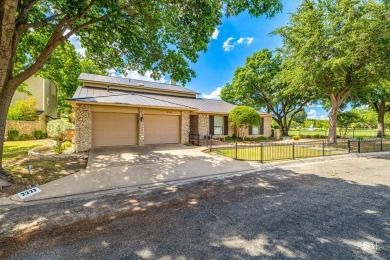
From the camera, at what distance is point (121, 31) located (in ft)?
26.2

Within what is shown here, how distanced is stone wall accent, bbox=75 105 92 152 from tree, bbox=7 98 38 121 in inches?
473

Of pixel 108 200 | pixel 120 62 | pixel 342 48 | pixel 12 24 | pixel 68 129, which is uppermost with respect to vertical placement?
pixel 342 48

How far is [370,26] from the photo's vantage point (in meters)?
11.5

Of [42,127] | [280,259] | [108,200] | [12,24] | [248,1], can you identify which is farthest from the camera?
[42,127]

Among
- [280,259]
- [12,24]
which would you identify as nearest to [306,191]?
[280,259]

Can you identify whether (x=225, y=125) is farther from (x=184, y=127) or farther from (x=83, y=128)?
(x=83, y=128)

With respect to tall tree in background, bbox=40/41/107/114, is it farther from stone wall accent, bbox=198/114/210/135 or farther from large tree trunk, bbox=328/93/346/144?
large tree trunk, bbox=328/93/346/144

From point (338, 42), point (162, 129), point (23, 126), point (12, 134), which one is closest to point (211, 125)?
point (162, 129)

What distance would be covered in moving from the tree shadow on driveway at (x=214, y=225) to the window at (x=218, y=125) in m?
12.9

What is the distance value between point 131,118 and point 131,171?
261 inches

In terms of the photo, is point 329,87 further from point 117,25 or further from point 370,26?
point 117,25

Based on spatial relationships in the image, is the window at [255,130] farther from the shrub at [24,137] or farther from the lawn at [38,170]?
the shrub at [24,137]

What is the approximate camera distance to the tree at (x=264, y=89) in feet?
82.4

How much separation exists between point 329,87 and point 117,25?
16.7 metres
